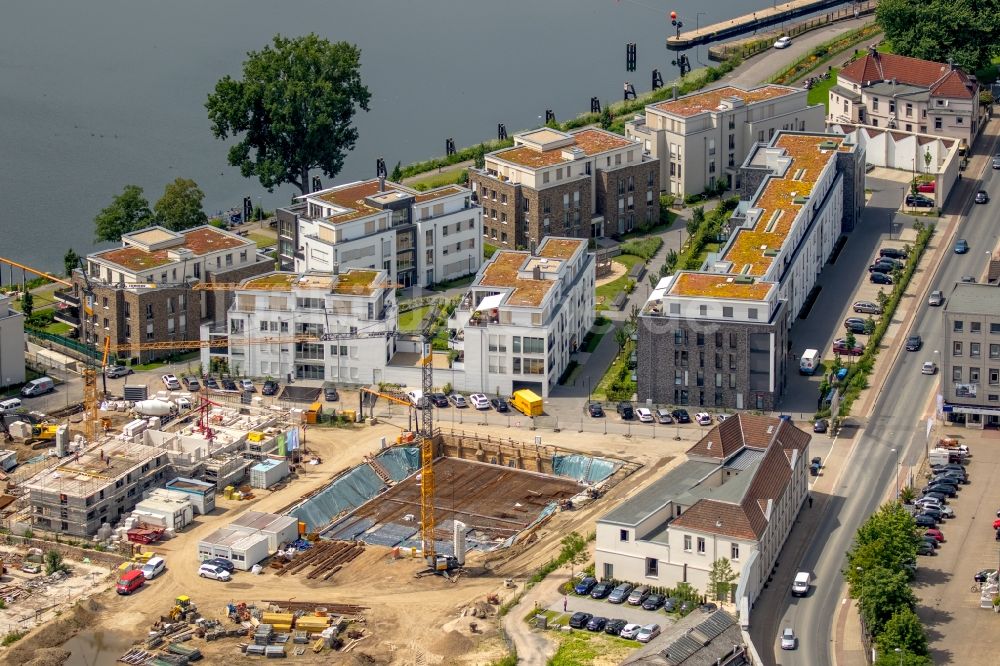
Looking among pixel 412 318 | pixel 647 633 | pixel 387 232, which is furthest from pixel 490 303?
pixel 647 633

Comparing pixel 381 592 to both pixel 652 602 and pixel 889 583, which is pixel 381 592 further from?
pixel 889 583

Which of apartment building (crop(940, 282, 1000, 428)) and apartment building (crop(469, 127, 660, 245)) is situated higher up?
apartment building (crop(469, 127, 660, 245))

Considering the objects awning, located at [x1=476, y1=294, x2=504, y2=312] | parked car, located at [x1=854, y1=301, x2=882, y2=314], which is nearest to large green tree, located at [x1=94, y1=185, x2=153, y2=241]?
awning, located at [x1=476, y1=294, x2=504, y2=312]

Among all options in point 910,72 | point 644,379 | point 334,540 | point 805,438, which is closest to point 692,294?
point 644,379

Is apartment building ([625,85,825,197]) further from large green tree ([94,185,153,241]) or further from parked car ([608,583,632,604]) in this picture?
parked car ([608,583,632,604])

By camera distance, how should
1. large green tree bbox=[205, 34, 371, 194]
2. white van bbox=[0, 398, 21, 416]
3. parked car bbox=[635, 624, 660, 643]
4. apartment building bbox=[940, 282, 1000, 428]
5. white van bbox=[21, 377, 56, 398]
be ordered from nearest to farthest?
parked car bbox=[635, 624, 660, 643] → apartment building bbox=[940, 282, 1000, 428] → white van bbox=[0, 398, 21, 416] → white van bbox=[21, 377, 56, 398] → large green tree bbox=[205, 34, 371, 194]
